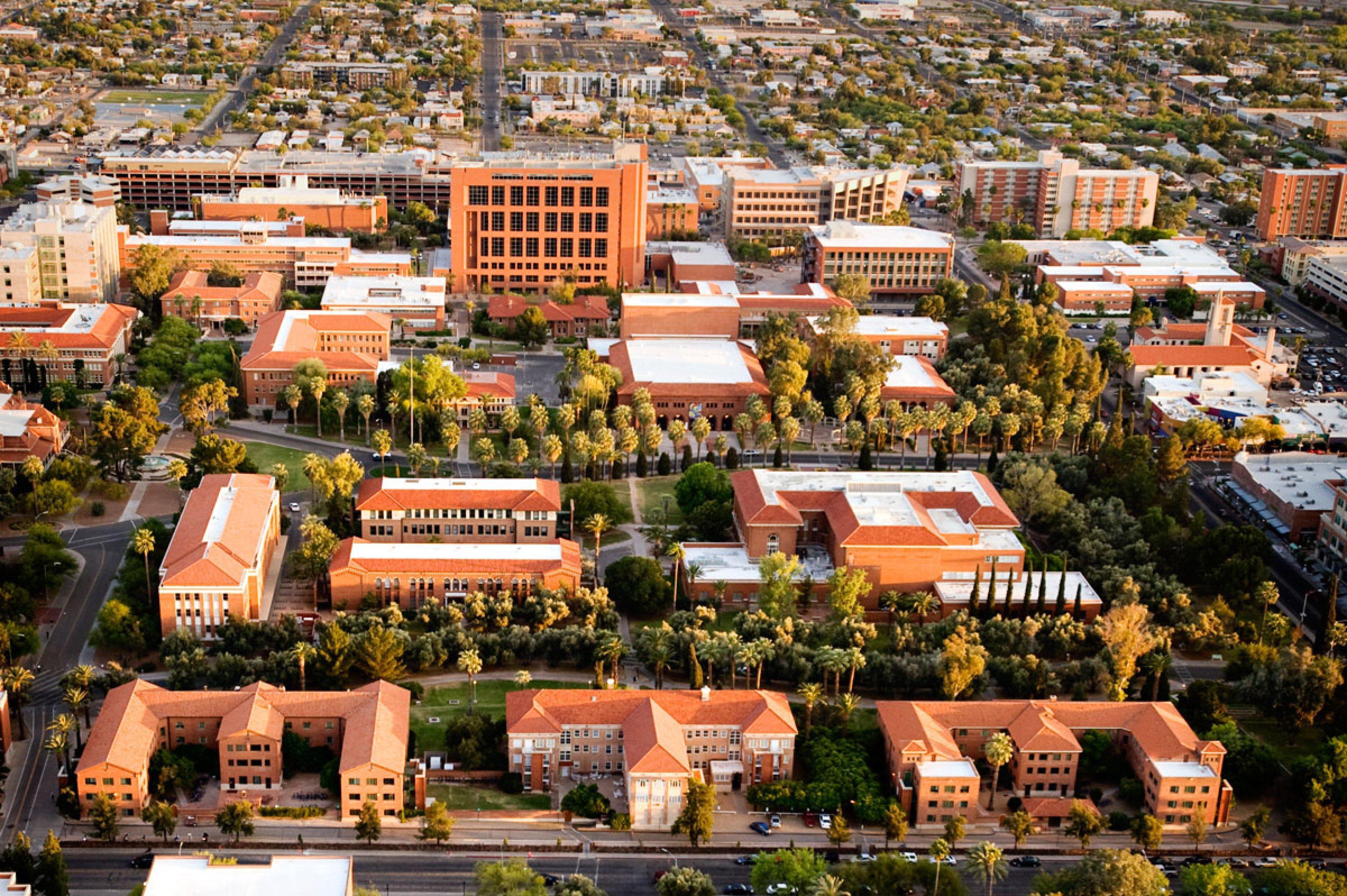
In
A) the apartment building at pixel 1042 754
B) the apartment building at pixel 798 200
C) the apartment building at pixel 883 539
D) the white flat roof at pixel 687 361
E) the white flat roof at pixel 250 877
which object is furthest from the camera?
the apartment building at pixel 798 200

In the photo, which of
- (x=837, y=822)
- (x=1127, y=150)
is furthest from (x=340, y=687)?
(x=1127, y=150)

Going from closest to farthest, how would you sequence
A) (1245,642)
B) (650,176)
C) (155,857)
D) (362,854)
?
1. (155,857)
2. (362,854)
3. (1245,642)
4. (650,176)

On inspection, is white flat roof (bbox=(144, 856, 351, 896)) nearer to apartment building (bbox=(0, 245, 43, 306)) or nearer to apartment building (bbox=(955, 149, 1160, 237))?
apartment building (bbox=(0, 245, 43, 306))

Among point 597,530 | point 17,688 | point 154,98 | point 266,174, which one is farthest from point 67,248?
point 154,98

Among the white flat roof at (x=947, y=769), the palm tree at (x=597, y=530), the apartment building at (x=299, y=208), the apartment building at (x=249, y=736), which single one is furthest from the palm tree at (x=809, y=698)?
the apartment building at (x=299, y=208)

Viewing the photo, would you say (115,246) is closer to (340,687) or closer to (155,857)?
(340,687)

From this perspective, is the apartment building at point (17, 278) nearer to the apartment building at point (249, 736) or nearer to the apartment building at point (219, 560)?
the apartment building at point (219, 560)

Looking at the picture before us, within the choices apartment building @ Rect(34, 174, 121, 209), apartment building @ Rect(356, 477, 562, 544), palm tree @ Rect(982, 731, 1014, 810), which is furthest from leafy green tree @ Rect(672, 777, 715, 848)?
apartment building @ Rect(34, 174, 121, 209)
